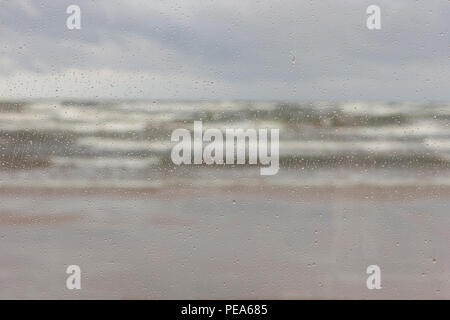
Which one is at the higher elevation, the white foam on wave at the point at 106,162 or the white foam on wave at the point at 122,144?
the white foam on wave at the point at 122,144

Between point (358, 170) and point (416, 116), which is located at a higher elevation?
point (416, 116)

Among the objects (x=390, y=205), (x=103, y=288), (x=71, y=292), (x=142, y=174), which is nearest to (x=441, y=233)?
(x=390, y=205)

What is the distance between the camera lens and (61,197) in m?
1.54

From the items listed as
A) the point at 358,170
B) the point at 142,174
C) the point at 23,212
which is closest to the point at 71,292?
the point at 23,212

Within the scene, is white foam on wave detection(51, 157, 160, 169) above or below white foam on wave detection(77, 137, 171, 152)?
below

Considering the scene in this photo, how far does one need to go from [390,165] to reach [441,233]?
0.32 metres

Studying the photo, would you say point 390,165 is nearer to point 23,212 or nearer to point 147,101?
point 147,101

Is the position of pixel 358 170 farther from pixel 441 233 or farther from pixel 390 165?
pixel 441 233

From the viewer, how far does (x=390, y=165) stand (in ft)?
5.10

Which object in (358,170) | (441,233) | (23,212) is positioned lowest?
(441,233)

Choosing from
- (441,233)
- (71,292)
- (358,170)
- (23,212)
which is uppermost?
(358,170)

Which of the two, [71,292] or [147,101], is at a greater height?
[147,101]

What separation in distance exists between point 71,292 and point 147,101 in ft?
2.52

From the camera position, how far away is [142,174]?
5.05ft
